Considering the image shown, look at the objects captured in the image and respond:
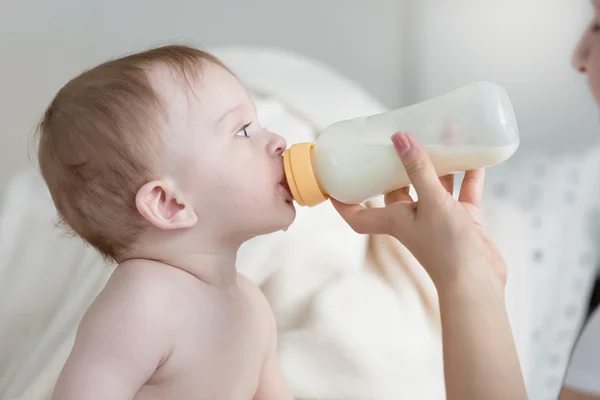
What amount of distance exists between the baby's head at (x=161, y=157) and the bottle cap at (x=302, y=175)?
18 mm

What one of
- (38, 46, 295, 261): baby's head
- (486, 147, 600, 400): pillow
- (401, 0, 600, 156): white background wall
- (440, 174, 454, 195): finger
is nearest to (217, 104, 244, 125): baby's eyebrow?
(38, 46, 295, 261): baby's head

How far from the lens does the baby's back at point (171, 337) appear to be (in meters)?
0.64

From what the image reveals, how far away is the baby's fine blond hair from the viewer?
65 cm

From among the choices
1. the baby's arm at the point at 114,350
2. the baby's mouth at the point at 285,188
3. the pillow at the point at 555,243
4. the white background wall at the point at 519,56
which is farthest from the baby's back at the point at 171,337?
the white background wall at the point at 519,56

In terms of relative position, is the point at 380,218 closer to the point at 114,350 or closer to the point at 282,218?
the point at 282,218

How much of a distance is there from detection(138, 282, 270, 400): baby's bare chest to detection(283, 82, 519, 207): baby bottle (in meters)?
0.15

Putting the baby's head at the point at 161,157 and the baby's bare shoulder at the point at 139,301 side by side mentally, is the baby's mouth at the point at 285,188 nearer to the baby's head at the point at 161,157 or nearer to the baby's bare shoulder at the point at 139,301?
the baby's head at the point at 161,157

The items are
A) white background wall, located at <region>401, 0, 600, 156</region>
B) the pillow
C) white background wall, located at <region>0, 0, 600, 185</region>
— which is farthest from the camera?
white background wall, located at <region>401, 0, 600, 156</region>

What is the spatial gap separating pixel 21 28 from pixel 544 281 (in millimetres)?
1018

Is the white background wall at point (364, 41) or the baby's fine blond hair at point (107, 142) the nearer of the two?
the baby's fine blond hair at point (107, 142)

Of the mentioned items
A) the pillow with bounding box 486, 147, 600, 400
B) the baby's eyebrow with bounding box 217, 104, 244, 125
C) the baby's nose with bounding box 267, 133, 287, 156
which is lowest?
the pillow with bounding box 486, 147, 600, 400

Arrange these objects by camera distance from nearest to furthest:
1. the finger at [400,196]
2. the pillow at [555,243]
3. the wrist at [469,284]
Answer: the wrist at [469,284], the finger at [400,196], the pillow at [555,243]

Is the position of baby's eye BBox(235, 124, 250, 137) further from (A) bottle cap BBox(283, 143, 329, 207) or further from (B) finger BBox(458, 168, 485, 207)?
(B) finger BBox(458, 168, 485, 207)

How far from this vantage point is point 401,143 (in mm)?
636
